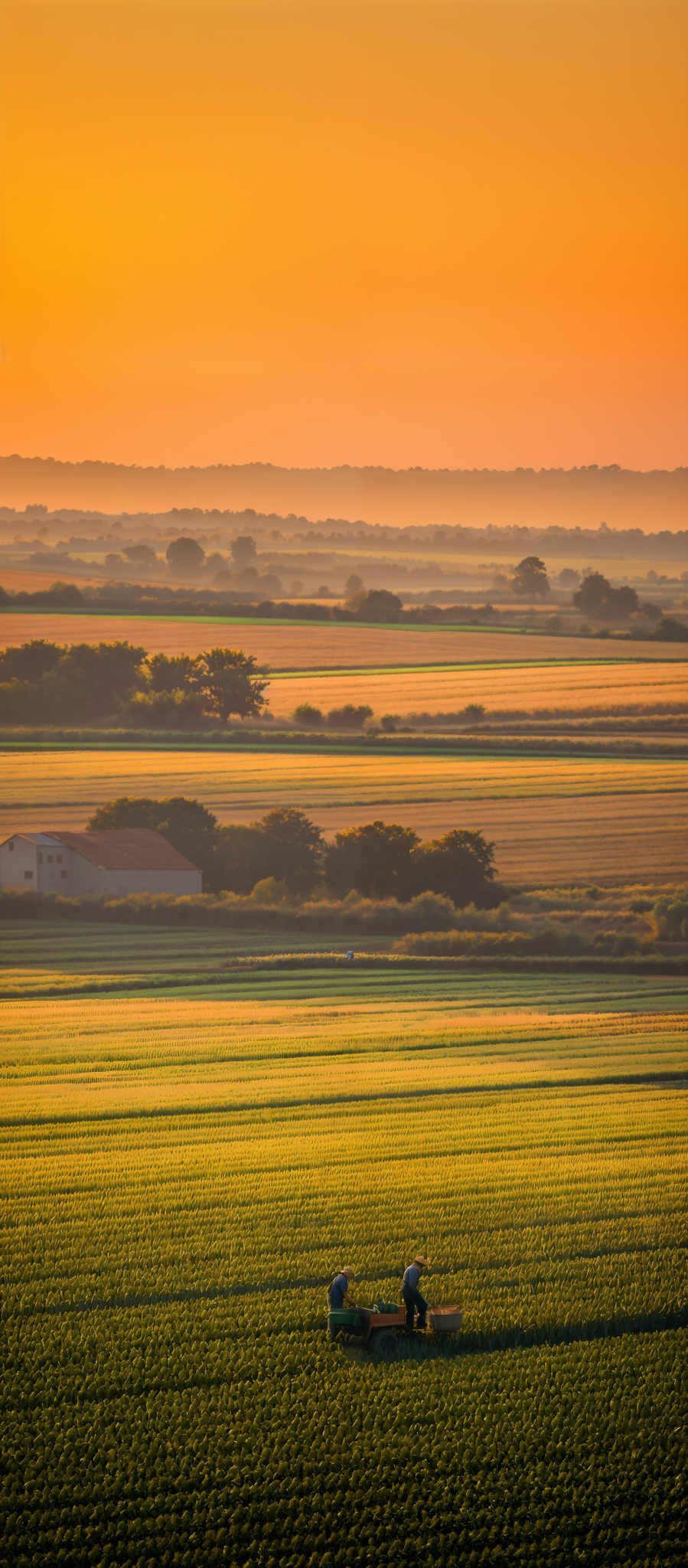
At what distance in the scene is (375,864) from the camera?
59531 mm

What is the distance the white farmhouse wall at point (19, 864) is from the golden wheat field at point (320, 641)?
91.5 feet

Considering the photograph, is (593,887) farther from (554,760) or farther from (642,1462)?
(642,1462)

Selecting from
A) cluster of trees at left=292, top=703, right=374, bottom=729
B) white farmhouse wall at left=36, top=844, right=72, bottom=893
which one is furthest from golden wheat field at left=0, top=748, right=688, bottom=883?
cluster of trees at left=292, top=703, right=374, bottom=729

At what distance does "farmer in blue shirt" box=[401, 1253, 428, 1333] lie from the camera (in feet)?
54.5

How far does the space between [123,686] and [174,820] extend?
20.9 meters

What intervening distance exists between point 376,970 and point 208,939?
7.25 m

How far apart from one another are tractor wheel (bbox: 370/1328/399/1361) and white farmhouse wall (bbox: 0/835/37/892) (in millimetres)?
44195

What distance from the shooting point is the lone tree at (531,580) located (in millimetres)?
119750

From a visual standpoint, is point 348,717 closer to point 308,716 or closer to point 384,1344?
point 308,716

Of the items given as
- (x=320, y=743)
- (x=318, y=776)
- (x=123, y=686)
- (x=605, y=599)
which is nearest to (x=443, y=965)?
(x=318, y=776)

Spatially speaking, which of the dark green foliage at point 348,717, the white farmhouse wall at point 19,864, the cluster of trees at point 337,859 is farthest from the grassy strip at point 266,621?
the cluster of trees at point 337,859

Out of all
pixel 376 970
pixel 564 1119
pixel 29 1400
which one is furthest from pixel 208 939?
pixel 29 1400

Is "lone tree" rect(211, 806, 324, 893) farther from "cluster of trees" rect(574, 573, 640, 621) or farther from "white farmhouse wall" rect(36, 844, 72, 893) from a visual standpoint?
"cluster of trees" rect(574, 573, 640, 621)

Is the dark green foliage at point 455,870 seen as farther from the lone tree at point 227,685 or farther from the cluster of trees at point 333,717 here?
the lone tree at point 227,685
